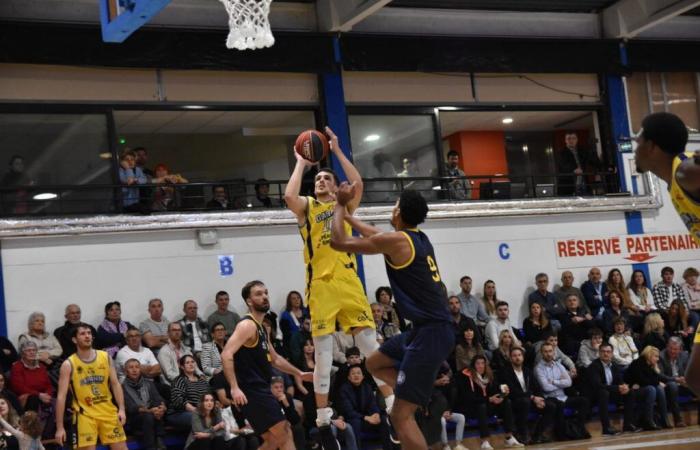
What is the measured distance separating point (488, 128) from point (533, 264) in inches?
165

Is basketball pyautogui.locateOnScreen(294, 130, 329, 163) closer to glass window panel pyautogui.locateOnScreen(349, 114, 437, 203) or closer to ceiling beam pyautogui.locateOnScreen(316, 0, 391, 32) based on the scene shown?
ceiling beam pyautogui.locateOnScreen(316, 0, 391, 32)

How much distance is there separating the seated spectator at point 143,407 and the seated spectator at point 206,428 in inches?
15.4

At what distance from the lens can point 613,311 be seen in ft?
51.2

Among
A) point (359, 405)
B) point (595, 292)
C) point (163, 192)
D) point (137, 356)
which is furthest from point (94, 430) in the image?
point (595, 292)

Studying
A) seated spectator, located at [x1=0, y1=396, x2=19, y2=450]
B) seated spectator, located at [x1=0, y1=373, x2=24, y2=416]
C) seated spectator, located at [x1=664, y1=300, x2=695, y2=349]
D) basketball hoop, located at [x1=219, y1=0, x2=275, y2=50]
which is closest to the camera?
basketball hoop, located at [x1=219, y1=0, x2=275, y2=50]

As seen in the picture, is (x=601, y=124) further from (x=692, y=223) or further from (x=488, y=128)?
(x=692, y=223)

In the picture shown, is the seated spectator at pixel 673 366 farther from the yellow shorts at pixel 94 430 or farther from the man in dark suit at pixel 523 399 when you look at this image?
the yellow shorts at pixel 94 430

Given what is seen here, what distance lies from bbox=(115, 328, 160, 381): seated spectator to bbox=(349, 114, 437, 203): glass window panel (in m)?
4.98

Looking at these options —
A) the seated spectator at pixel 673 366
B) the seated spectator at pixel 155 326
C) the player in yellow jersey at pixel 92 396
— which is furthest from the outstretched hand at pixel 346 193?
the seated spectator at pixel 673 366

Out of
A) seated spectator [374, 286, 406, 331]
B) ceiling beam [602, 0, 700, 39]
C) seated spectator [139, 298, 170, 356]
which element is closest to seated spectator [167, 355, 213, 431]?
seated spectator [139, 298, 170, 356]

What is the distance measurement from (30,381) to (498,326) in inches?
275

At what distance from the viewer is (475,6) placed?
16.8 meters

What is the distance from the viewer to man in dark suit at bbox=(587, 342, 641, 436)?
13367 mm

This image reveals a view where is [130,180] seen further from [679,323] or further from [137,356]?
[679,323]
